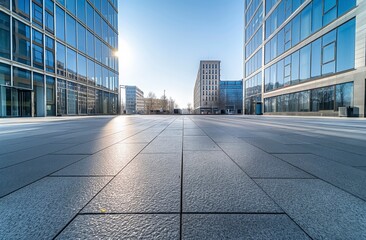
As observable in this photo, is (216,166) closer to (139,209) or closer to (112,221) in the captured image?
(139,209)

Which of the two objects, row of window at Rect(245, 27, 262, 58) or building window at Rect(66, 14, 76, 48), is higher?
row of window at Rect(245, 27, 262, 58)

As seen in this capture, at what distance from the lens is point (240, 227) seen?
3.69 ft

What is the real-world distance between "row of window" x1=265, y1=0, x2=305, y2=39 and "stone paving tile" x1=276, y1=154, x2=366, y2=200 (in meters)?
30.3

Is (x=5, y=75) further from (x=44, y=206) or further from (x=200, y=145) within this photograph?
(x=44, y=206)

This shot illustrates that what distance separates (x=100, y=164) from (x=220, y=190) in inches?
72.3

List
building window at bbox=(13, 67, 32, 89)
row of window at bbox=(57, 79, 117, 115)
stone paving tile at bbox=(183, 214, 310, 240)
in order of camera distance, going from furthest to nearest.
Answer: row of window at bbox=(57, 79, 117, 115), building window at bbox=(13, 67, 32, 89), stone paving tile at bbox=(183, 214, 310, 240)

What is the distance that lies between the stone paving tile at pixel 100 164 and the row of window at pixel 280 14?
31787 millimetres

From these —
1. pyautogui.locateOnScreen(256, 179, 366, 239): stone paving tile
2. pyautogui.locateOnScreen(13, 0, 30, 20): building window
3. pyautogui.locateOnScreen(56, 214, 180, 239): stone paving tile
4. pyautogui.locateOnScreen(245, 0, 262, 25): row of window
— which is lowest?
pyautogui.locateOnScreen(56, 214, 180, 239): stone paving tile

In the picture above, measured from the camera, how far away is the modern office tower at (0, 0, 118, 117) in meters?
17.3

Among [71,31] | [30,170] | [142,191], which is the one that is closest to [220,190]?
[142,191]

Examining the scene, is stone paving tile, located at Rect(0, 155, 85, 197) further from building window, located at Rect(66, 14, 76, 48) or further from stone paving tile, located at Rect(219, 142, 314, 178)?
building window, located at Rect(66, 14, 76, 48)

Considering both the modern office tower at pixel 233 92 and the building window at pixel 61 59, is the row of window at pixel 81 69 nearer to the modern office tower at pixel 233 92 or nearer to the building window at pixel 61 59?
the building window at pixel 61 59

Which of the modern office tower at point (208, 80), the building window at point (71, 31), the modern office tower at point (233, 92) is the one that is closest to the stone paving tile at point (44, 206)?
the building window at point (71, 31)

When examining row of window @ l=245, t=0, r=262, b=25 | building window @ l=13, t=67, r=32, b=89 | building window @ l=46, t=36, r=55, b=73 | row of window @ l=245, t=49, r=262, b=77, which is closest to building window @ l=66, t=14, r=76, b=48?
building window @ l=46, t=36, r=55, b=73
